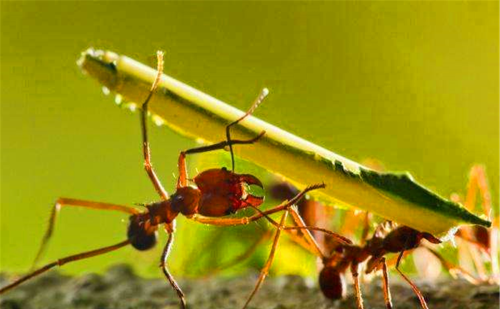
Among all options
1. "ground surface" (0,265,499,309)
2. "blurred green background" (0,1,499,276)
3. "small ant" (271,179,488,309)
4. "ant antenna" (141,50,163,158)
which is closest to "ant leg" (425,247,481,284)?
"small ant" (271,179,488,309)

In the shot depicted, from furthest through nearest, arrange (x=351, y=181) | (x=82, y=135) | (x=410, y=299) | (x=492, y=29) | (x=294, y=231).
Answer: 1. (x=82, y=135)
2. (x=492, y=29)
3. (x=294, y=231)
4. (x=410, y=299)
5. (x=351, y=181)

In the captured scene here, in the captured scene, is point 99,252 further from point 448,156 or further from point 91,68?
point 448,156

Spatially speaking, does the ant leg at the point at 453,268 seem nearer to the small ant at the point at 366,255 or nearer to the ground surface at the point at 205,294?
the small ant at the point at 366,255

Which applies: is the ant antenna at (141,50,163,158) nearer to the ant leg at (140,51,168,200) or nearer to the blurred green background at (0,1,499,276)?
the ant leg at (140,51,168,200)

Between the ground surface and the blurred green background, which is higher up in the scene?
the blurred green background

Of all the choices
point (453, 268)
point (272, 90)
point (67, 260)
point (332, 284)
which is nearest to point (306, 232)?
point (332, 284)

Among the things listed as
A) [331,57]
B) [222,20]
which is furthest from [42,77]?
[331,57]
